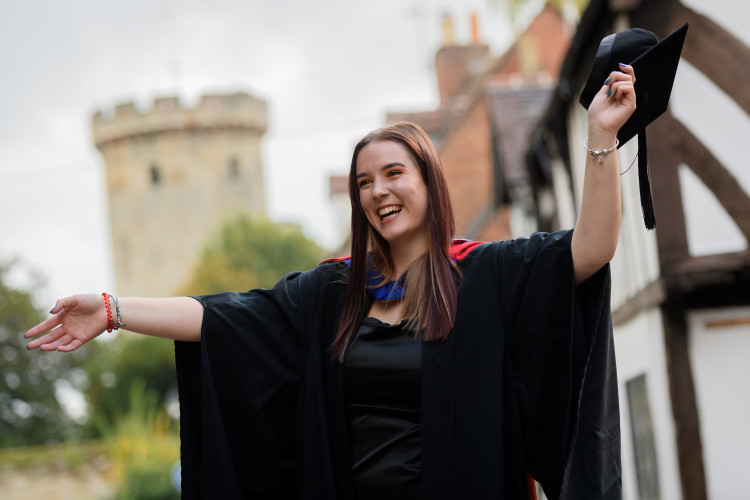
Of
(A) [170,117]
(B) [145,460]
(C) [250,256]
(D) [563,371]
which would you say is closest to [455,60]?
(B) [145,460]

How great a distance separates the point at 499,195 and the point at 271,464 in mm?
16201

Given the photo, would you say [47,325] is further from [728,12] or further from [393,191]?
[728,12]

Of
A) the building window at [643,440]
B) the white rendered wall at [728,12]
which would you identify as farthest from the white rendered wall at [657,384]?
the white rendered wall at [728,12]

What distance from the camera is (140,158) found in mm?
59750

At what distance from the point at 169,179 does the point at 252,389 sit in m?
57.7

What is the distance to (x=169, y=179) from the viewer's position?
60.2 meters

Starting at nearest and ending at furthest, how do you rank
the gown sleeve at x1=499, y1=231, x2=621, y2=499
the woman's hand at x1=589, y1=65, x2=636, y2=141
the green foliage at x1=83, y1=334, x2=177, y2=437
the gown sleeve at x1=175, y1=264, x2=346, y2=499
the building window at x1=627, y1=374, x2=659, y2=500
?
1. the woman's hand at x1=589, y1=65, x2=636, y2=141
2. the gown sleeve at x1=499, y1=231, x2=621, y2=499
3. the gown sleeve at x1=175, y1=264, x2=346, y2=499
4. the building window at x1=627, y1=374, x2=659, y2=500
5. the green foliage at x1=83, y1=334, x2=177, y2=437

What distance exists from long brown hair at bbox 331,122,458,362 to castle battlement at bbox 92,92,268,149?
5689 cm

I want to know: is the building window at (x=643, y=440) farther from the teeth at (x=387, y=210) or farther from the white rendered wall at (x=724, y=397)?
the teeth at (x=387, y=210)

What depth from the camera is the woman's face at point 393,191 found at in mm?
3318

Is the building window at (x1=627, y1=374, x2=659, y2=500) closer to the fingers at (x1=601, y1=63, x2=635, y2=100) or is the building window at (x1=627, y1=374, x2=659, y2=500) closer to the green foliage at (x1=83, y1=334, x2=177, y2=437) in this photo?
the fingers at (x1=601, y1=63, x2=635, y2=100)

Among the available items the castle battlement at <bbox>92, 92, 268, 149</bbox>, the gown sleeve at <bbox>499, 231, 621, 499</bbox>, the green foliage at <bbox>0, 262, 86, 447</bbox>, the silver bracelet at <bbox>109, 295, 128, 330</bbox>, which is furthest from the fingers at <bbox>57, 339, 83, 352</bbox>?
the castle battlement at <bbox>92, 92, 268, 149</bbox>

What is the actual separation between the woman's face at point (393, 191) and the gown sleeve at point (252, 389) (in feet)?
0.95

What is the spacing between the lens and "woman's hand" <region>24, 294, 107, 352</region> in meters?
3.25
